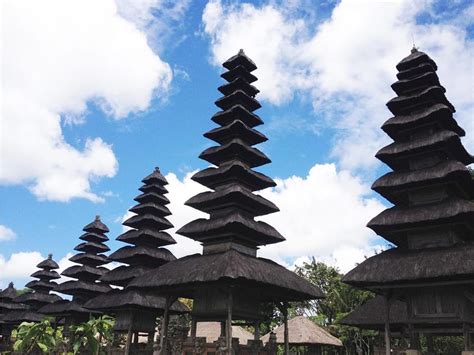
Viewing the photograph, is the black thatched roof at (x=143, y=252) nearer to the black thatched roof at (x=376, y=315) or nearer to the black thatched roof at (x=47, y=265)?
the black thatched roof at (x=376, y=315)

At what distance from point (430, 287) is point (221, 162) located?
1258cm

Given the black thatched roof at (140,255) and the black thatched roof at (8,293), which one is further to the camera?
the black thatched roof at (8,293)

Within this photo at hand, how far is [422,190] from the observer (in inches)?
789

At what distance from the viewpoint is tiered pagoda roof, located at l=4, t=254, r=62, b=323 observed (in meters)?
41.5

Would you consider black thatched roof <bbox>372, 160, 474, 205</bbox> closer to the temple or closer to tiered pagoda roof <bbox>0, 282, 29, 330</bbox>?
tiered pagoda roof <bbox>0, 282, 29, 330</bbox>

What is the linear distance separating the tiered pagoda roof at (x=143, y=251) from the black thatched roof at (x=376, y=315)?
1154 cm

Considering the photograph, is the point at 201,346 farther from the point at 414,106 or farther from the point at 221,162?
the point at 414,106

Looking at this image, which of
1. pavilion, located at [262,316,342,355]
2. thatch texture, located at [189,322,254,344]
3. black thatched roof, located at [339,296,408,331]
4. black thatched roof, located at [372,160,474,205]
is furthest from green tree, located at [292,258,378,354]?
black thatched roof, located at [372,160,474,205]

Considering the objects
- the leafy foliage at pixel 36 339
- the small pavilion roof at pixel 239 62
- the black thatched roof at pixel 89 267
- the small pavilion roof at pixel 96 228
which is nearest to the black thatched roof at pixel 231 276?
the leafy foliage at pixel 36 339

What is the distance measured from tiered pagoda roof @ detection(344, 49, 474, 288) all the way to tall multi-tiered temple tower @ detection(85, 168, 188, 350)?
13.6 m

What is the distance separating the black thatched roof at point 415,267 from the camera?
1612cm

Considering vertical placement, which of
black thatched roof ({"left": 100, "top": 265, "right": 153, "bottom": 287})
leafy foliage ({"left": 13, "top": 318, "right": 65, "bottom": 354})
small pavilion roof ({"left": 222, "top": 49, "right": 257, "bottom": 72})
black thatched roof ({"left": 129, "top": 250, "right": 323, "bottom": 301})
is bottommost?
leafy foliage ({"left": 13, "top": 318, "right": 65, "bottom": 354})

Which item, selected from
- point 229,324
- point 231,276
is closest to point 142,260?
point 229,324

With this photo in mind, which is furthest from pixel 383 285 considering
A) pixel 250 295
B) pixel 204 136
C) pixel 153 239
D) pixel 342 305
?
pixel 342 305
